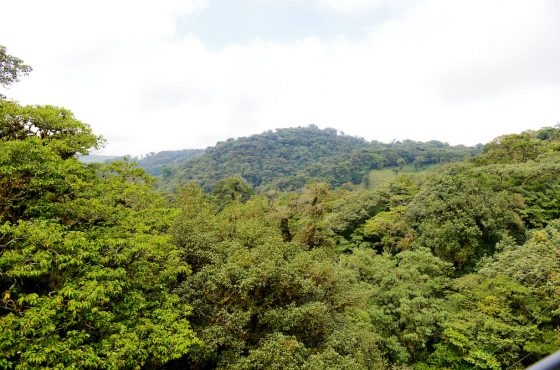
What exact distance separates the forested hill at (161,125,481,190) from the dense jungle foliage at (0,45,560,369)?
5210 cm

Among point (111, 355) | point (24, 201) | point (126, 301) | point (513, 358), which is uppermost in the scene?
point (24, 201)

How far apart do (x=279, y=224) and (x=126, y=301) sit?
517 inches

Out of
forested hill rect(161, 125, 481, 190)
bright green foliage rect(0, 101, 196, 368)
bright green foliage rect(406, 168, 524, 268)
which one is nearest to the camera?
bright green foliage rect(0, 101, 196, 368)

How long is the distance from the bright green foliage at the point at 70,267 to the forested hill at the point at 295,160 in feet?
177

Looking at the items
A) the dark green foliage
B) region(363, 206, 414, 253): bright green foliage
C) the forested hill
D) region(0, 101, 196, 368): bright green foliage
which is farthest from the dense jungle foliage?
the forested hill

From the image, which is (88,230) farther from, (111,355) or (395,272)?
(395,272)

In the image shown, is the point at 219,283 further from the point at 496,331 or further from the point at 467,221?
the point at 467,221

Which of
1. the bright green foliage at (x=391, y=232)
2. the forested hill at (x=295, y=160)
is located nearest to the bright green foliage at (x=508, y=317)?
the bright green foliage at (x=391, y=232)

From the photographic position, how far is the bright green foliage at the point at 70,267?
22.2ft

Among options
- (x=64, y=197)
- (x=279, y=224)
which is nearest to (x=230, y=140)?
(x=279, y=224)

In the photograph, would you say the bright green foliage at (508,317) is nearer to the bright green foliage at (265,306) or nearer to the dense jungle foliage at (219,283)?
the dense jungle foliage at (219,283)

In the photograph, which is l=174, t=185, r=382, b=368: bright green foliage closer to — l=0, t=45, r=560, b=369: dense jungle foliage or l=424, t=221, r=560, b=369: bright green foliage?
l=0, t=45, r=560, b=369: dense jungle foliage

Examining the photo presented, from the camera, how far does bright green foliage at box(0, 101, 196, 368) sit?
22.2 feet

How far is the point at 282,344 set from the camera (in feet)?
31.9
